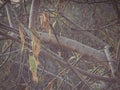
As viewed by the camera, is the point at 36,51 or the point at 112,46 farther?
the point at 112,46

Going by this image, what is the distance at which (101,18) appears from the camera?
114 inches

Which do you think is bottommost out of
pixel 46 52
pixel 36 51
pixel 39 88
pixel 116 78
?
pixel 39 88

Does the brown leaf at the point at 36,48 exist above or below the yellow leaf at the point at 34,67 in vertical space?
above

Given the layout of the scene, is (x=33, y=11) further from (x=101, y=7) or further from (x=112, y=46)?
(x=101, y=7)

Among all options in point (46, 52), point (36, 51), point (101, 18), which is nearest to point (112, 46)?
point (46, 52)

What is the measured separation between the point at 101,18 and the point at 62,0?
158 cm

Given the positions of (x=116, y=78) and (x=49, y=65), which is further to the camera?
(x=49, y=65)

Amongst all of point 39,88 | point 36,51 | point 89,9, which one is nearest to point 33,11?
point 36,51

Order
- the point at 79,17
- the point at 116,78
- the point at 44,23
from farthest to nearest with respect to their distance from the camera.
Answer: the point at 79,17 → the point at 116,78 → the point at 44,23

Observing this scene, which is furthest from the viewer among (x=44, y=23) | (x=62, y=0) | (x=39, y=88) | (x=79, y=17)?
(x=79, y=17)

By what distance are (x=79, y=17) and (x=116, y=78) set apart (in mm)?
1773

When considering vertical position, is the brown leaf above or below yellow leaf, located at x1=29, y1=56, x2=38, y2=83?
above

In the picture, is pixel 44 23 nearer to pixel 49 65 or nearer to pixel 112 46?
pixel 112 46

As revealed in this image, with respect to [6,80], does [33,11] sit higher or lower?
higher
